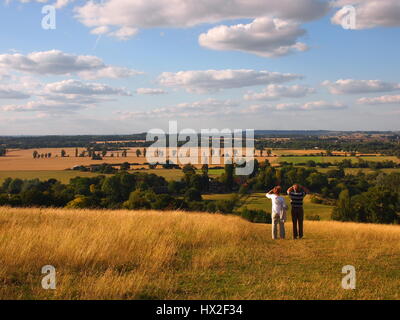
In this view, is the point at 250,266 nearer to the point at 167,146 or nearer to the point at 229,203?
the point at 229,203

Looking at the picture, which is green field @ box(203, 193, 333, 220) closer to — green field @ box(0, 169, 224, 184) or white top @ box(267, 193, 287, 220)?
green field @ box(0, 169, 224, 184)

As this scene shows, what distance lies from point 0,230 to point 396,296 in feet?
31.5

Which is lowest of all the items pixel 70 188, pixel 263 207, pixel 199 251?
pixel 263 207

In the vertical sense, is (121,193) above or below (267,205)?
above

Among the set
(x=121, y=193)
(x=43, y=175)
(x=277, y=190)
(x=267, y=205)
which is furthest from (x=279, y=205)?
(x=43, y=175)

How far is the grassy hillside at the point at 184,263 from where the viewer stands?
20.0 ft

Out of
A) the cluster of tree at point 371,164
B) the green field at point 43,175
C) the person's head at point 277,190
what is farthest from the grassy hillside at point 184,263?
the cluster of tree at point 371,164

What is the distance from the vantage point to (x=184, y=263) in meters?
8.12

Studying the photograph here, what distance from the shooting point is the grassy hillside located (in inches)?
239

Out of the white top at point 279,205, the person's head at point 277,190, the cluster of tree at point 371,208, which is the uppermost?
the person's head at point 277,190

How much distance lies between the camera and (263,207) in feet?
162

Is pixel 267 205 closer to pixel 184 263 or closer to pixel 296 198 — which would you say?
pixel 296 198

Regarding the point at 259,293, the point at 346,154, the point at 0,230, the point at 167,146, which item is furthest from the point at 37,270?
the point at 346,154

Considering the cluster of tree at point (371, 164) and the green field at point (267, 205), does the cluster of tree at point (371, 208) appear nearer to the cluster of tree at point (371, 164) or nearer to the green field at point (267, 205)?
the green field at point (267, 205)
